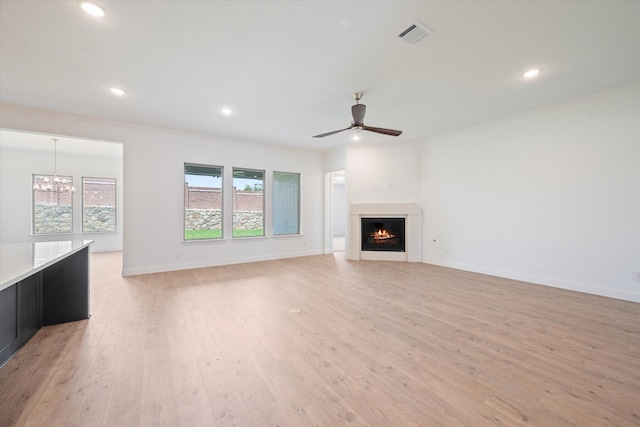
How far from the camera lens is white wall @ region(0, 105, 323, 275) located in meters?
4.52

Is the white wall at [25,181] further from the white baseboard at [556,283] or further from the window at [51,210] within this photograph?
the white baseboard at [556,283]

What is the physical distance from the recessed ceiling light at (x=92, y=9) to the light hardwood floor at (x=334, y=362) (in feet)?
9.52

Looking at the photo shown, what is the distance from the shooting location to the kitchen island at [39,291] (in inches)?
78.3

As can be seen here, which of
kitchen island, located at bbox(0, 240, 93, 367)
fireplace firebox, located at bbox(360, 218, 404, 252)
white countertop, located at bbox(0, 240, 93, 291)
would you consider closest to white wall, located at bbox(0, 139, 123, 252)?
kitchen island, located at bbox(0, 240, 93, 367)

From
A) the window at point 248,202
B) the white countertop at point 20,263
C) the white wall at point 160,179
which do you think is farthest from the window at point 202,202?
the white countertop at point 20,263

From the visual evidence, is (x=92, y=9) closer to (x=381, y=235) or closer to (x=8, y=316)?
(x=8, y=316)

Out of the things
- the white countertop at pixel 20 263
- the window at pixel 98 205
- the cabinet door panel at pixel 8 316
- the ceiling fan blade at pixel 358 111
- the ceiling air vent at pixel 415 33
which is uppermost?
the ceiling air vent at pixel 415 33

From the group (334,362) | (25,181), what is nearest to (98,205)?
(25,181)

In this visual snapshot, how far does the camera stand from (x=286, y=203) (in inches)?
274

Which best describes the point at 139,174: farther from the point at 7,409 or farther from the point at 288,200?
the point at 7,409

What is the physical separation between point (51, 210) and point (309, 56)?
9.03m

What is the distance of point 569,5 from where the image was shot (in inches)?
82.3

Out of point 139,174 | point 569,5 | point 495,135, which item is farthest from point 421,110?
point 139,174

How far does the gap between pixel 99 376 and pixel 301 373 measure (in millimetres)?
1519
